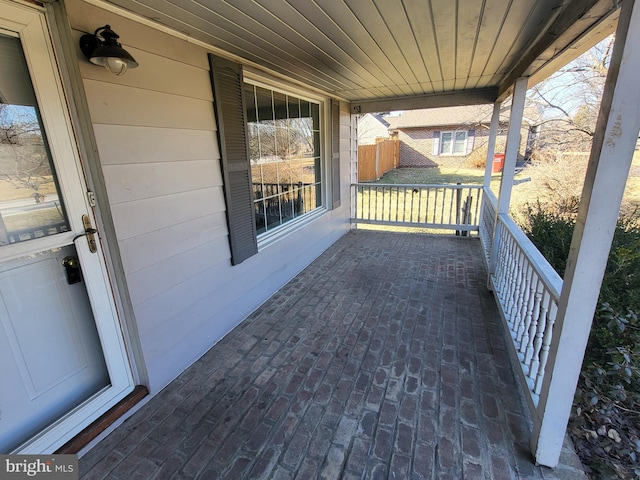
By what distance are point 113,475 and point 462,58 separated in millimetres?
3850

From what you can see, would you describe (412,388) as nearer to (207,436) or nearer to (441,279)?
(207,436)

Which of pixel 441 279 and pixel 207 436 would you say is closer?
pixel 207 436

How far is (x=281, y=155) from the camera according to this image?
3.59 m

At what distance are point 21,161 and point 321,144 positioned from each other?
364 centimetres

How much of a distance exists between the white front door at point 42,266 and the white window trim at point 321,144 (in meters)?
1.55

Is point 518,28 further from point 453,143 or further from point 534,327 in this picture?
point 453,143

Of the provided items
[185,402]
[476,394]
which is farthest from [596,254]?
[185,402]

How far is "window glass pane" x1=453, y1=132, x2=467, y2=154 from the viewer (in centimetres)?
1537

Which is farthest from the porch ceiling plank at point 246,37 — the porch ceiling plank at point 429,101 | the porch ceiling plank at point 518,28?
the porch ceiling plank at point 429,101

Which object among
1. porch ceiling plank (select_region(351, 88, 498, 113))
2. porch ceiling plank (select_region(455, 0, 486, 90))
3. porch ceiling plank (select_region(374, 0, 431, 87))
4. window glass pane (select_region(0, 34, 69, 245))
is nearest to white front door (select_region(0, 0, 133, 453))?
window glass pane (select_region(0, 34, 69, 245))

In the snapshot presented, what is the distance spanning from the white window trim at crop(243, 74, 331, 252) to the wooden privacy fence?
25.2ft

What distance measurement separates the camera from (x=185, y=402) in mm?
1908

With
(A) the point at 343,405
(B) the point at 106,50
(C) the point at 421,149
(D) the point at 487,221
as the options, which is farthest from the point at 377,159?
(B) the point at 106,50

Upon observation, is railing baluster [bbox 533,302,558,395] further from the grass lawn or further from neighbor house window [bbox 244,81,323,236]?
neighbor house window [bbox 244,81,323,236]
